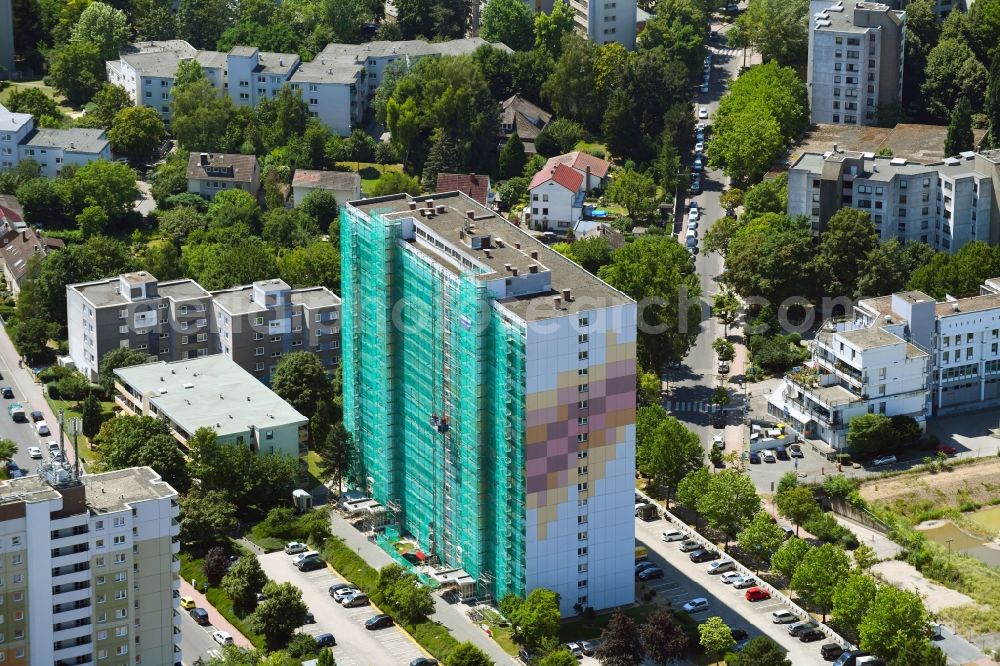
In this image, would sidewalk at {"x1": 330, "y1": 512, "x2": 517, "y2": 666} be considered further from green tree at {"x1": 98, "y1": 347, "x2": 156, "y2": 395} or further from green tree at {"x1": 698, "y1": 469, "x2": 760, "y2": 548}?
green tree at {"x1": 98, "y1": 347, "x2": 156, "y2": 395}

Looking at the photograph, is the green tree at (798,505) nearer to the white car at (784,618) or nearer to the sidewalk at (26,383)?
the white car at (784,618)

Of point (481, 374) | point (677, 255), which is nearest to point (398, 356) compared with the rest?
point (481, 374)

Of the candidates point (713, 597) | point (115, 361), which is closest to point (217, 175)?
point (115, 361)

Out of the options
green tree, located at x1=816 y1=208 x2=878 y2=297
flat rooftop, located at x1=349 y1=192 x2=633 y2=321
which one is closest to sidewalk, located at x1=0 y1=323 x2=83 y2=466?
flat rooftop, located at x1=349 y1=192 x2=633 y2=321

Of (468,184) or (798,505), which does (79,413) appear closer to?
(468,184)

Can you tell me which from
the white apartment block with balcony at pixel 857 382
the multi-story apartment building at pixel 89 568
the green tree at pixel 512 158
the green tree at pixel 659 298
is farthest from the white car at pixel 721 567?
the green tree at pixel 512 158
